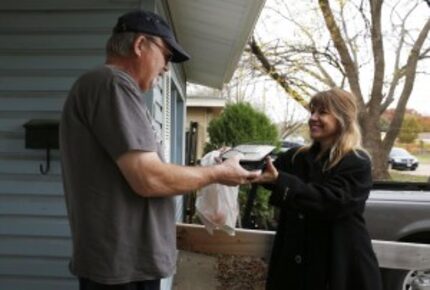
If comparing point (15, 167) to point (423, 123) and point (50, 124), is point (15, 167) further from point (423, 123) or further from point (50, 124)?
point (423, 123)

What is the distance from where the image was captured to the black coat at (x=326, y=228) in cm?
213

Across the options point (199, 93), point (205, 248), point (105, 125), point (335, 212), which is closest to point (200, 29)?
point (205, 248)

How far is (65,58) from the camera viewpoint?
319 centimetres

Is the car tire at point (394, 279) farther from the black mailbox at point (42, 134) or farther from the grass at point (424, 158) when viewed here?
the grass at point (424, 158)

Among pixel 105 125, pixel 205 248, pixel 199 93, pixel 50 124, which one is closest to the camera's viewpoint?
pixel 105 125

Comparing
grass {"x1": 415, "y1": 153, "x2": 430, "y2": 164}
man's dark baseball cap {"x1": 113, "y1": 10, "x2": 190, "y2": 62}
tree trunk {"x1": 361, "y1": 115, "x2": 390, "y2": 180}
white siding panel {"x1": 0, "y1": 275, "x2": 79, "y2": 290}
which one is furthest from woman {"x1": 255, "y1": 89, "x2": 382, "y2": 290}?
grass {"x1": 415, "y1": 153, "x2": 430, "y2": 164}

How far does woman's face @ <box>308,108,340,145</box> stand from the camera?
230 cm

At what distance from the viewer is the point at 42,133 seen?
10.2 ft

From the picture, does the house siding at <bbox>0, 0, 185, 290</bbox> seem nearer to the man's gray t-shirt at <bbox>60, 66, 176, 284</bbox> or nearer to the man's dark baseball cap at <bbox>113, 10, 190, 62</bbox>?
the man's dark baseball cap at <bbox>113, 10, 190, 62</bbox>

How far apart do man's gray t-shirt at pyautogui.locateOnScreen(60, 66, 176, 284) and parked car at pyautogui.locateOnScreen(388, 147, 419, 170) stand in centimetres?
2664

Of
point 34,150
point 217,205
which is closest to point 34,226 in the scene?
point 34,150

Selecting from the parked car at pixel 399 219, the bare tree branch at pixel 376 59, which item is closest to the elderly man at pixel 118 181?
the parked car at pixel 399 219

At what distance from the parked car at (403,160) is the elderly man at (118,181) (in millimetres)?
26598

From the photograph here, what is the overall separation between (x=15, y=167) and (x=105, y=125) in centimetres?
192
